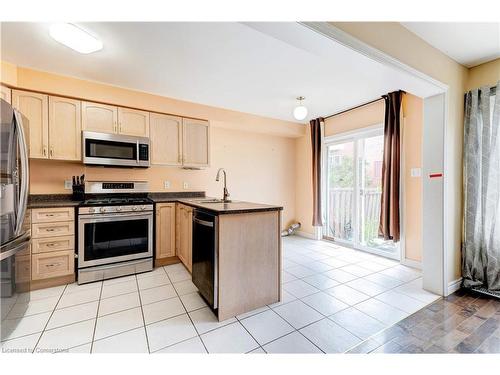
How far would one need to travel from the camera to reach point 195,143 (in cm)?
355

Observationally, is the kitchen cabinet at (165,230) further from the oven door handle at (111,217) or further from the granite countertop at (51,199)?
the granite countertop at (51,199)

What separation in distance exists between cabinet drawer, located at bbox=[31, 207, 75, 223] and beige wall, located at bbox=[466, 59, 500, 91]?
4.80 meters

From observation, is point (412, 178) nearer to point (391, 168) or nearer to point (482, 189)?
point (391, 168)

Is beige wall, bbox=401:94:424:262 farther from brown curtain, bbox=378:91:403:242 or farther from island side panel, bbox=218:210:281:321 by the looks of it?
island side panel, bbox=218:210:281:321

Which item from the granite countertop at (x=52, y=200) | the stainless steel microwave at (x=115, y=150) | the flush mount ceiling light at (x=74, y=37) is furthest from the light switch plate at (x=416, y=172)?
the flush mount ceiling light at (x=74, y=37)

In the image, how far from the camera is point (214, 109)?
3.74 meters

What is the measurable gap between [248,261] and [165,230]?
1.66m

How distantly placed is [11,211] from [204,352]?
1.81m

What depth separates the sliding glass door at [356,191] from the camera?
3605mm

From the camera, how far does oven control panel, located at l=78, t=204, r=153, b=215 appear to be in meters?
2.49

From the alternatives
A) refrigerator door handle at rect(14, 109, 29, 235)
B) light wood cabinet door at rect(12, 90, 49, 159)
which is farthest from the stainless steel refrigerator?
light wood cabinet door at rect(12, 90, 49, 159)

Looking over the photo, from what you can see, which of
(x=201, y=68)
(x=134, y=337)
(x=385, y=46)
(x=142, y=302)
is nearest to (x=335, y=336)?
(x=134, y=337)

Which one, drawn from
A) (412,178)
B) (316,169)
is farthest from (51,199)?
(412,178)

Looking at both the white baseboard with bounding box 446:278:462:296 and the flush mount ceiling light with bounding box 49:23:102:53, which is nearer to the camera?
the flush mount ceiling light with bounding box 49:23:102:53
